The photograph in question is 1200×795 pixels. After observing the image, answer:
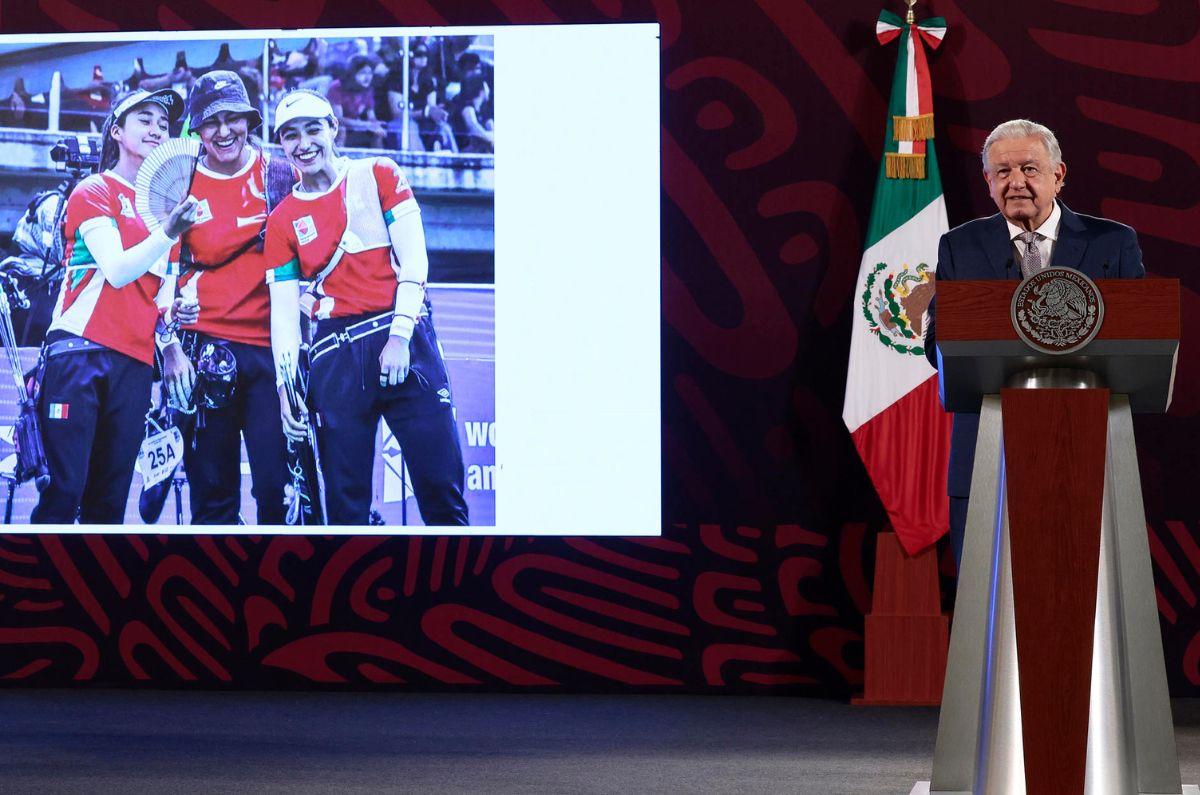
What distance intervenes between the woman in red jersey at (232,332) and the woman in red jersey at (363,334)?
67 mm

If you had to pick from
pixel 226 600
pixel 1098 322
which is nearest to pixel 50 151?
pixel 226 600

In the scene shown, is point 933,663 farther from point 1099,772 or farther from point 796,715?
point 1099,772

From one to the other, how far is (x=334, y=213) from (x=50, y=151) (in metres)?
1.06

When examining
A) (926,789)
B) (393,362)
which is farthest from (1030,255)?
(393,362)

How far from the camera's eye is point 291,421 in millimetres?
4898

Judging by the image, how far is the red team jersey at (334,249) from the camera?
4875 millimetres

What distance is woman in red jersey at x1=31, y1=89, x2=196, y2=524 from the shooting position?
4930 millimetres

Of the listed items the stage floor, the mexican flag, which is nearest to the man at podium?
the stage floor

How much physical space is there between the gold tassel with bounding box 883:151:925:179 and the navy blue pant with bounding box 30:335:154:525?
104 inches

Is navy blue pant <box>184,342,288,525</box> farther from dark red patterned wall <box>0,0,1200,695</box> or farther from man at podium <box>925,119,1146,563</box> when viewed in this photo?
man at podium <box>925,119,1146,563</box>

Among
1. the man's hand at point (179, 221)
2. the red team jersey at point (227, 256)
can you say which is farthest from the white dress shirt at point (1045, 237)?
the man's hand at point (179, 221)

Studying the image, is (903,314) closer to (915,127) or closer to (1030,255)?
(915,127)

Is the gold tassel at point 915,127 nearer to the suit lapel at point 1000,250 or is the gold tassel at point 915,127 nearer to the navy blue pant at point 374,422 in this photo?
the navy blue pant at point 374,422

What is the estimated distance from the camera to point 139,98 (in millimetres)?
4973
